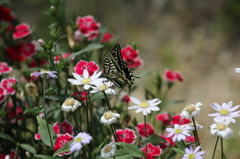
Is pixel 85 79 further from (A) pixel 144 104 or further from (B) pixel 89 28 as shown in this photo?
(B) pixel 89 28

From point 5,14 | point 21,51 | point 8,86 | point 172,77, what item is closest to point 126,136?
point 8,86

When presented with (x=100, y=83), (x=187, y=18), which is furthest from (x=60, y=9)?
(x=187, y=18)

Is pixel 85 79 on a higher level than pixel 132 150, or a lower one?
higher

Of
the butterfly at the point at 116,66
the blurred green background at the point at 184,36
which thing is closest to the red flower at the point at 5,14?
the butterfly at the point at 116,66

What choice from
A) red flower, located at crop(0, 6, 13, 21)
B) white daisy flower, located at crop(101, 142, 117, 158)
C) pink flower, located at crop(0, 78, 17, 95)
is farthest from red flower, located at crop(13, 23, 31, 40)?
white daisy flower, located at crop(101, 142, 117, 158)

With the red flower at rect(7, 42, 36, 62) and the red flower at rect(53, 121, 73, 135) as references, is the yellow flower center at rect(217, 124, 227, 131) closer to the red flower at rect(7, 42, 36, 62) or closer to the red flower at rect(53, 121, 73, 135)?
the red flower at rect(53, 121, 73, 135)

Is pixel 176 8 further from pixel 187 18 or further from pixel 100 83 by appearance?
pixel 100 83

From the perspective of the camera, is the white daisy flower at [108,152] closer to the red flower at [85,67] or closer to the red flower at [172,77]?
the red flower at [85,67]
